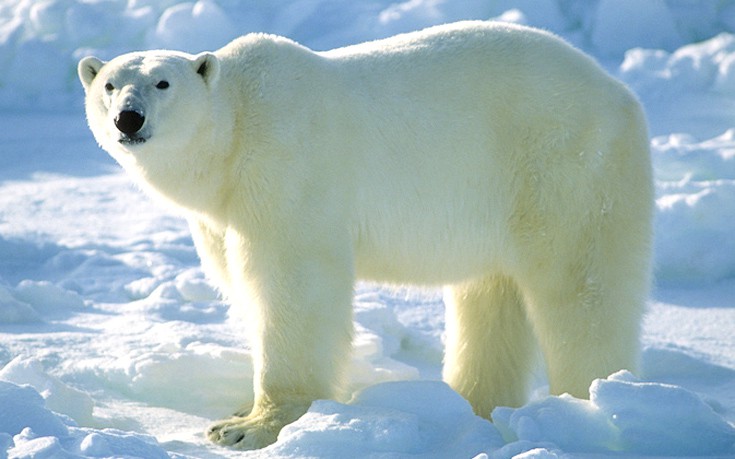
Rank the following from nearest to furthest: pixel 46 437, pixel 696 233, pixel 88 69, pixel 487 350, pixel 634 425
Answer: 1. pixel 46 437
2. pixel 634 425
3. pixel 88 69
4. pixel 487 350
5. pixel 696 233

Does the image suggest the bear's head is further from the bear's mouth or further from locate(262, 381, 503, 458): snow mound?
locate(262, 381, 503, 458): snow mound

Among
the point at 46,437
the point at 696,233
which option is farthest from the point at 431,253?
the point at 696,233

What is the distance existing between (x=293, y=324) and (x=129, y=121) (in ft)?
2.88

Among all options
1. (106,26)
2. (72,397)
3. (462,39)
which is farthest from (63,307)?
(106,26)

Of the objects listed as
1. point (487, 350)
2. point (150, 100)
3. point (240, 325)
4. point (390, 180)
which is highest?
point (150, 100)

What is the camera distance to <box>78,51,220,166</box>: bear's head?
354 cm

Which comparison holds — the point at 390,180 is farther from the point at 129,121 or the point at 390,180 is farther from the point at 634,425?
the point at 634,425

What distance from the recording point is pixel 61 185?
8.60 m

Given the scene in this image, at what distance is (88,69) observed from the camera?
3877mm

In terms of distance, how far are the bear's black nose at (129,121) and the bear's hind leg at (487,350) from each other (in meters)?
1.59

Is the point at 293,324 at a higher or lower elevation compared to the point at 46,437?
higher

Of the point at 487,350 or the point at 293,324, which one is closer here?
the point at 293,324

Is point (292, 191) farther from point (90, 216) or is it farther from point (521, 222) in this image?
point (90, 216)

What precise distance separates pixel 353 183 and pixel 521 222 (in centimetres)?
67
